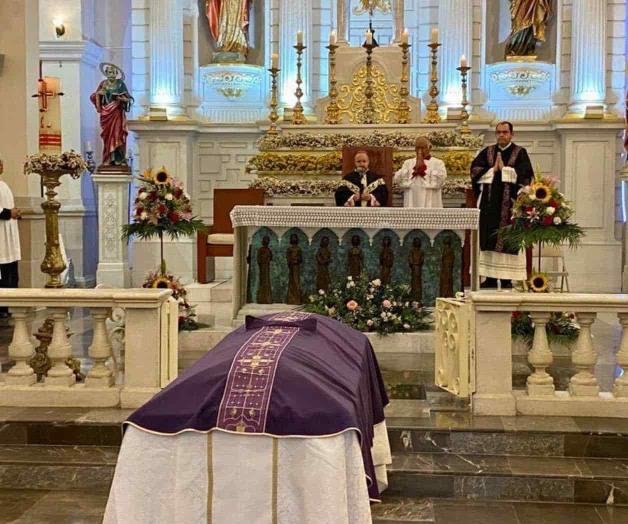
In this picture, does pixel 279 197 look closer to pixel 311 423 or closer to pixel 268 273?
pixel 268 273

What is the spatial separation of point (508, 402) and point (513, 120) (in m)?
8.67

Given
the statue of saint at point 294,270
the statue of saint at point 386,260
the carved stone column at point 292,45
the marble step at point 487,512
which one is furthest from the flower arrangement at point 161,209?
the carved stone column at point 292,45

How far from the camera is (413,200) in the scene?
940cm

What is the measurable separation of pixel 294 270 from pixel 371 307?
91cm

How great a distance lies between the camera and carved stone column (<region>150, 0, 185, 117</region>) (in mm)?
13148

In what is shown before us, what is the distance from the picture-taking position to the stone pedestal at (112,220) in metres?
13.2

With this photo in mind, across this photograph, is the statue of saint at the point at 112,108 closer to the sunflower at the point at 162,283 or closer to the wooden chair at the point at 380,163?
the wooden chair at the point at 380,163

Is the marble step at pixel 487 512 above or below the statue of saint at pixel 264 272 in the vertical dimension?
below

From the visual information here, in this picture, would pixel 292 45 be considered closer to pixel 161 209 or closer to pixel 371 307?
pixel 161 209

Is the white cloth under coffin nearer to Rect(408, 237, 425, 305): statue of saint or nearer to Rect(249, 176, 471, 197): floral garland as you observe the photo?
Rect(408, 237, 425, 305): statue of saint

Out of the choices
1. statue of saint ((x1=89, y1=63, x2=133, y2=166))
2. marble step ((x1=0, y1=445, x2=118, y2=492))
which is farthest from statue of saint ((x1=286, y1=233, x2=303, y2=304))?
statue of saint ((x1=89, y1=63, x2=133, y2=166))

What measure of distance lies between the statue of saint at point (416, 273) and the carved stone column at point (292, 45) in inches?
226

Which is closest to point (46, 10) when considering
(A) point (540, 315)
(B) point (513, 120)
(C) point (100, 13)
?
(C) point (100, 13)

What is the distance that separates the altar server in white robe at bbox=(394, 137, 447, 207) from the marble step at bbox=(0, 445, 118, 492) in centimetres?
516
